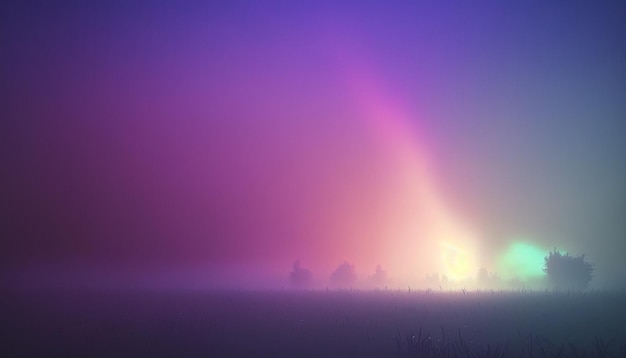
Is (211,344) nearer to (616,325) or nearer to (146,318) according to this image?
(146,318)

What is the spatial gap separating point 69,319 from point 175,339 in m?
12.7

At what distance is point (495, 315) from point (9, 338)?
37.1 meters

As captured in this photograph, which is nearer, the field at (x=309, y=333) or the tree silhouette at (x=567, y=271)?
the field at (x=309, y=333)

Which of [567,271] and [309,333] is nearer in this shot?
[309,333]

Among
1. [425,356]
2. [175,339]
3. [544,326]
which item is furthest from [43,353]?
[544,326]

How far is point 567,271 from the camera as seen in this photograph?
299ft

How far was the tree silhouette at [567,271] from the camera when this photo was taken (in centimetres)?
8938

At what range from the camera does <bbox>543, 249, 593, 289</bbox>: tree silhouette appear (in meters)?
89.4

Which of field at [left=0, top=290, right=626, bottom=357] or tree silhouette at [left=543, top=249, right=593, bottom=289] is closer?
field at [left=0, top=290, right=626, bottom=357]

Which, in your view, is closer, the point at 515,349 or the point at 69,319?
the point at 515,349

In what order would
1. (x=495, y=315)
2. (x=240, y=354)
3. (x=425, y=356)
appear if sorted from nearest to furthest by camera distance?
(x=425, y=356), (x=240, y=354), (x=495, y=315)

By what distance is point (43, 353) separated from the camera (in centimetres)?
2055

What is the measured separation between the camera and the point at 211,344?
74.0 feet

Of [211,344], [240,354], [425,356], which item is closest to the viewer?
[425,356]
